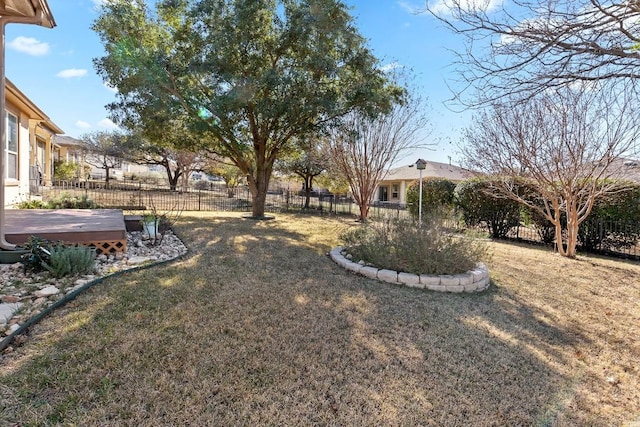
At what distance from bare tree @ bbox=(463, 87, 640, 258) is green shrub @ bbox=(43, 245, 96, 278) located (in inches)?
277

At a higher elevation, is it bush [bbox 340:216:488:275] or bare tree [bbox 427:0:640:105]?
bare tree [bbox 427:0:640:105]

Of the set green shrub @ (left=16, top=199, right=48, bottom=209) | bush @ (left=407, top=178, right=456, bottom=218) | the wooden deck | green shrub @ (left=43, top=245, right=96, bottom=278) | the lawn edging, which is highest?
bush @ (left=407, top=178, right=456, bottom=218)

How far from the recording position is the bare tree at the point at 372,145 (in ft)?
38.8

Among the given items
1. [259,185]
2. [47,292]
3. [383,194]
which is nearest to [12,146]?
[259,185]

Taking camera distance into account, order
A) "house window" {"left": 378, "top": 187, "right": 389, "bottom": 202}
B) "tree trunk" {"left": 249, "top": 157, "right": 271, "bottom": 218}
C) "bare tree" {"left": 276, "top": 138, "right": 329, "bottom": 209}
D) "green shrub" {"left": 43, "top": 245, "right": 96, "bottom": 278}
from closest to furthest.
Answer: "green shrub" {"left": 43, "top": 245, "right": 96, "bottom": 278} < "tree trunk" {"left": 249, "top": 157, "right": 271, "bottom": 218} < "bare tree" {"left": 276, "top": 138, "right": 329, "bottom": 209} < "house window" {"left": 378, "top": 187, "right": 389, "bottom": 202}

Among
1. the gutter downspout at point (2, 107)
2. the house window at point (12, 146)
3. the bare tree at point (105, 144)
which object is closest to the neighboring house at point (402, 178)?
the house window at point (12, 146)

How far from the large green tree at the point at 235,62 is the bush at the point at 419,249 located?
476 centimetres

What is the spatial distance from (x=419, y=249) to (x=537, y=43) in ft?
9.25

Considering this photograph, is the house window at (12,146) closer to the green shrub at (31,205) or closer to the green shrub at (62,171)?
the green shrub at (31,205)

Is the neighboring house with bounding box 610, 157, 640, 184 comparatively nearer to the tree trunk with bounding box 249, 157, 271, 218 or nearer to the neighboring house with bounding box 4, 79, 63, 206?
the tree trunk with bounding box 249, 157, 271, 218

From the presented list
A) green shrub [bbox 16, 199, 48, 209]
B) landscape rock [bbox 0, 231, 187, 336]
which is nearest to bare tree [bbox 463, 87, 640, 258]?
landscape rock [bbox 0, 231, 187, 336]

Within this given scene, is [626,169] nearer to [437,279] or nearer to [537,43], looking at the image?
[437,279]

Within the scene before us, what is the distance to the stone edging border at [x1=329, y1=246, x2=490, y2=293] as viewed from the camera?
4.40m

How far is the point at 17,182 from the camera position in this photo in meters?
8.77
